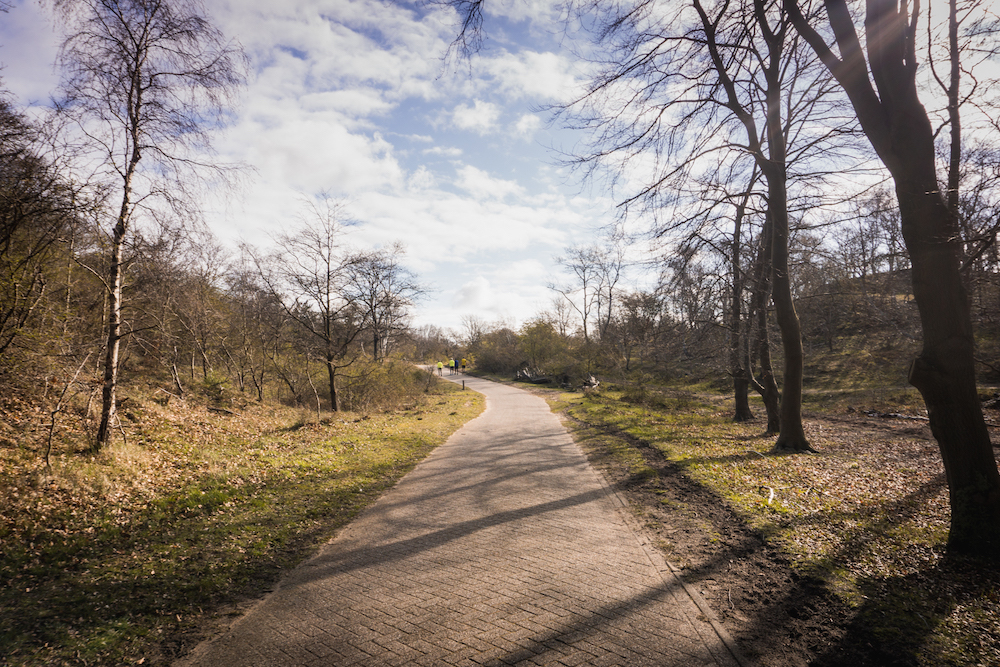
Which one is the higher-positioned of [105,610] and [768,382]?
[768,382]

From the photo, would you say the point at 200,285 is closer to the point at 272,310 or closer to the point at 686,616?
the point at 272,310

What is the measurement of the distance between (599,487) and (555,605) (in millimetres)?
4298

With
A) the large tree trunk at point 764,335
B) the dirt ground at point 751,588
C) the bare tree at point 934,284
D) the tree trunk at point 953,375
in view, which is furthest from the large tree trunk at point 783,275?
the tree trunk at point 953,375

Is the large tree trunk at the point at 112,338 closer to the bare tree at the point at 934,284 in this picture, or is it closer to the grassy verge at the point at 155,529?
the grassy verge at the point at 155,529

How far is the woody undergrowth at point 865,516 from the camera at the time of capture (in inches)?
140

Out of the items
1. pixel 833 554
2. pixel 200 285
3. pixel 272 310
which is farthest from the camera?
pixel 272 310

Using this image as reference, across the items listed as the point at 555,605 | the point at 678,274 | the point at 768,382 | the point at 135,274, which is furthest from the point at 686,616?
the point at 135,274

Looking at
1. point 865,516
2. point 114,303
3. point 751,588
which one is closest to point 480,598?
point 751,588

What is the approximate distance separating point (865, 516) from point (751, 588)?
308 cm

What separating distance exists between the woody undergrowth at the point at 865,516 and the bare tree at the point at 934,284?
28.3 inches

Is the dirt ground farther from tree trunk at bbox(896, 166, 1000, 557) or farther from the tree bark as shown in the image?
the tree bark

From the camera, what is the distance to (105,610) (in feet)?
12.6

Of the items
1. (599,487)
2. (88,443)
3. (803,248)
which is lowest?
(599,487)

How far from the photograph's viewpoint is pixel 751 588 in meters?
4.37
